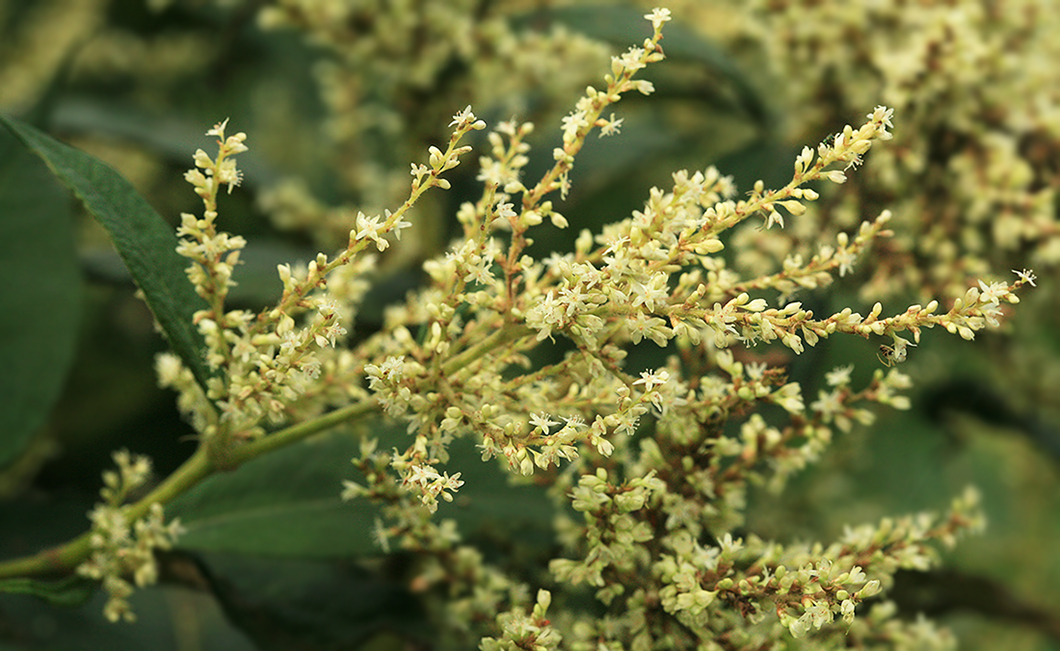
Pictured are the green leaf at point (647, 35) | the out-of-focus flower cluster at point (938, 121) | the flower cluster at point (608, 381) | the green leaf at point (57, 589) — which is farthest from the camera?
the green leaf at point (647, 35)

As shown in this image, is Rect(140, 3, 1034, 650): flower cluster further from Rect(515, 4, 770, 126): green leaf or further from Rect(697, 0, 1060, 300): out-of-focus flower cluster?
Rect(515, 4, 770, 126): green leaf

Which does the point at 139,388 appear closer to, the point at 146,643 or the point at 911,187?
the point at 146,643

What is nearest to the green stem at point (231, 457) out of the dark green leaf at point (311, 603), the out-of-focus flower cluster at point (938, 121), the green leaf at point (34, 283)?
the dark green leaf at point (311, 603)

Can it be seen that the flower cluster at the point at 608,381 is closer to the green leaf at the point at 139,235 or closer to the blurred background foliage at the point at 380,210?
the green leaf at the point at 139,235

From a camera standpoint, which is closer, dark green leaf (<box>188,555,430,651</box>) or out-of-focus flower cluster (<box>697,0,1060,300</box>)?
dark green leaf (<box>188,555,430,651</box>)

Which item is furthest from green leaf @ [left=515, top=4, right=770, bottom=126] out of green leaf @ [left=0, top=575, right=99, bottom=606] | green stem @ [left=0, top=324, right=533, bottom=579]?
green leaf @ [left=0, top=575, right=99, bottom=606]

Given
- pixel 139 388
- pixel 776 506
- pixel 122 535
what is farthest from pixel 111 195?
pixel 776 506

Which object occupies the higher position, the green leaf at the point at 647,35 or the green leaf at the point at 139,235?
the green leaf at the point at 647,35
